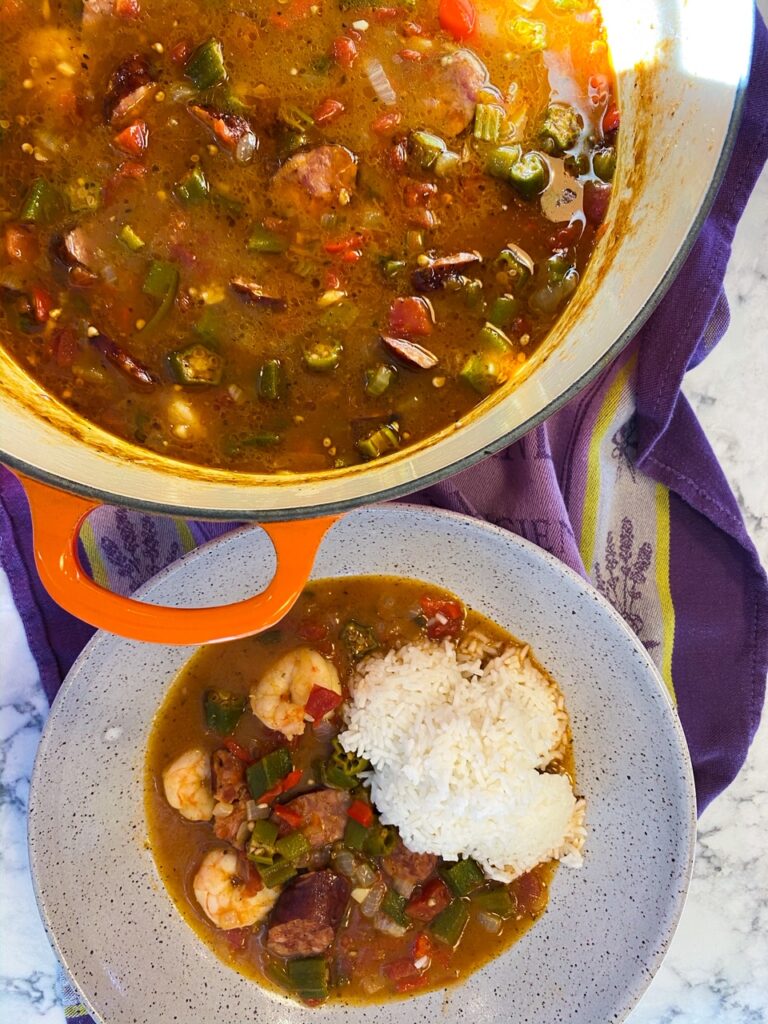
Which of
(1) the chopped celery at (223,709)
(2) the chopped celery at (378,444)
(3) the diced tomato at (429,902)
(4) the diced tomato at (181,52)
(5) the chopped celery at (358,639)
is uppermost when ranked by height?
(4) the diced tomato at (181,52)

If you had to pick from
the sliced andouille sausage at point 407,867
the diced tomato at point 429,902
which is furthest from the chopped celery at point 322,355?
the diced tomato at point 429,902

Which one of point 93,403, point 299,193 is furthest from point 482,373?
point 93,403

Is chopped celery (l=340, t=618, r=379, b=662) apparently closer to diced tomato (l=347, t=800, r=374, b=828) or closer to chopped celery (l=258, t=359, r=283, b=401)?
diced tomato (l=347, t=800, r=374, b=828)

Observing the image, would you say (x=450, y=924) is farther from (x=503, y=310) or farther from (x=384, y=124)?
(x=384, y=124)

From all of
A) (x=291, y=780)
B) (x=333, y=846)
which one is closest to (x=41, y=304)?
(x=291, y=780)

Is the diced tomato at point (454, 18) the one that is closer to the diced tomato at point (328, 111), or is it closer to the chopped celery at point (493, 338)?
the diced tomato at point (328, 111)

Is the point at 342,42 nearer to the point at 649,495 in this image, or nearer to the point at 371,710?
the point at 649,495
